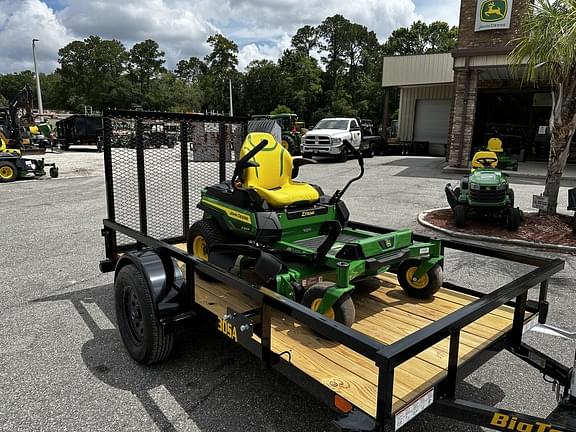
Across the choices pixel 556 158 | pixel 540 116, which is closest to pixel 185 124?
pixel 556 158

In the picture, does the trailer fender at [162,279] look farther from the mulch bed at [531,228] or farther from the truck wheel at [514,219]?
the truck wheel at [514,219]

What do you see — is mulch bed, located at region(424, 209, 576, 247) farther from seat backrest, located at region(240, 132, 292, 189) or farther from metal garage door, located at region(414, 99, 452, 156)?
metal garage door, located at region(414, 99, 452, 156)

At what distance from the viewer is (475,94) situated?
1484 cm

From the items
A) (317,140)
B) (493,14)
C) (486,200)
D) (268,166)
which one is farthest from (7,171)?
(493,14)

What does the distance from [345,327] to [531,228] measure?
673 cm

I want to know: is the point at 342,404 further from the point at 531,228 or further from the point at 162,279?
the point at 531,228

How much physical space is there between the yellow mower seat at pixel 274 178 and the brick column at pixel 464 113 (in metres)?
12.7

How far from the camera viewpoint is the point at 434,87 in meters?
25.3

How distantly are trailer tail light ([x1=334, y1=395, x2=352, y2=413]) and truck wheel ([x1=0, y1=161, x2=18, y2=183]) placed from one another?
1474 cm

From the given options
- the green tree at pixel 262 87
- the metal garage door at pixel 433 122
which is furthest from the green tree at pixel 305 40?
the metal garage door at pixel 433 122

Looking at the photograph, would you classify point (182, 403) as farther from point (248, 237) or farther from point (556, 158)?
point (556, 158)

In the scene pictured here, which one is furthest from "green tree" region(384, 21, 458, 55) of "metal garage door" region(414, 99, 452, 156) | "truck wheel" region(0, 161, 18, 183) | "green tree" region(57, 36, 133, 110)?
"truck wheel" region(0, 161, 18, 183)

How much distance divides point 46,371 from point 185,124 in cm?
243

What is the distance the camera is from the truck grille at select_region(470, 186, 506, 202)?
293 inches
